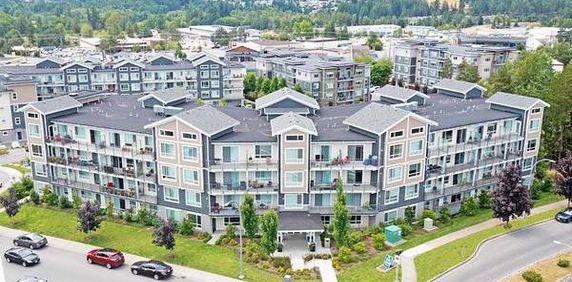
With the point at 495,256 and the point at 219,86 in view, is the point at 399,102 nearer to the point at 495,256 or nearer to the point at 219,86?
the point at 495,256

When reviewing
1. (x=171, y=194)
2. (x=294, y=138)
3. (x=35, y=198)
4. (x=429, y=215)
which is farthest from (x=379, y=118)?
(x=35, y=198)

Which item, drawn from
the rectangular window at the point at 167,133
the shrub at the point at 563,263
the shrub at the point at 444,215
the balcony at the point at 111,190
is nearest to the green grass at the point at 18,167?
the balcony at the point at 111,190

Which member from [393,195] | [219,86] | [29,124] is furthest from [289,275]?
[219,86]

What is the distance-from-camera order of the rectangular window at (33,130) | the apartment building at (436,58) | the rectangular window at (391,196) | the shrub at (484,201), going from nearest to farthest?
1. the rectangular window at (391,196)
2. the shrub at (484,201)
3. the rectangular window at (33,130)
4. the apartment building at (436,58)

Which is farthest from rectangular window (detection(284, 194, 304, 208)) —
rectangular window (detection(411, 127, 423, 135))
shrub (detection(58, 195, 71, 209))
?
shrub (detection(58, 195, 71, 209))

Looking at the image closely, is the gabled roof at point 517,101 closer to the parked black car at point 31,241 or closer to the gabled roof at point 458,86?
the gabled roof at point 458,86

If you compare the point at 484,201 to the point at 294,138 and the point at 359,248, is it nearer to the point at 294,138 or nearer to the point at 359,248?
the point at 359,248
